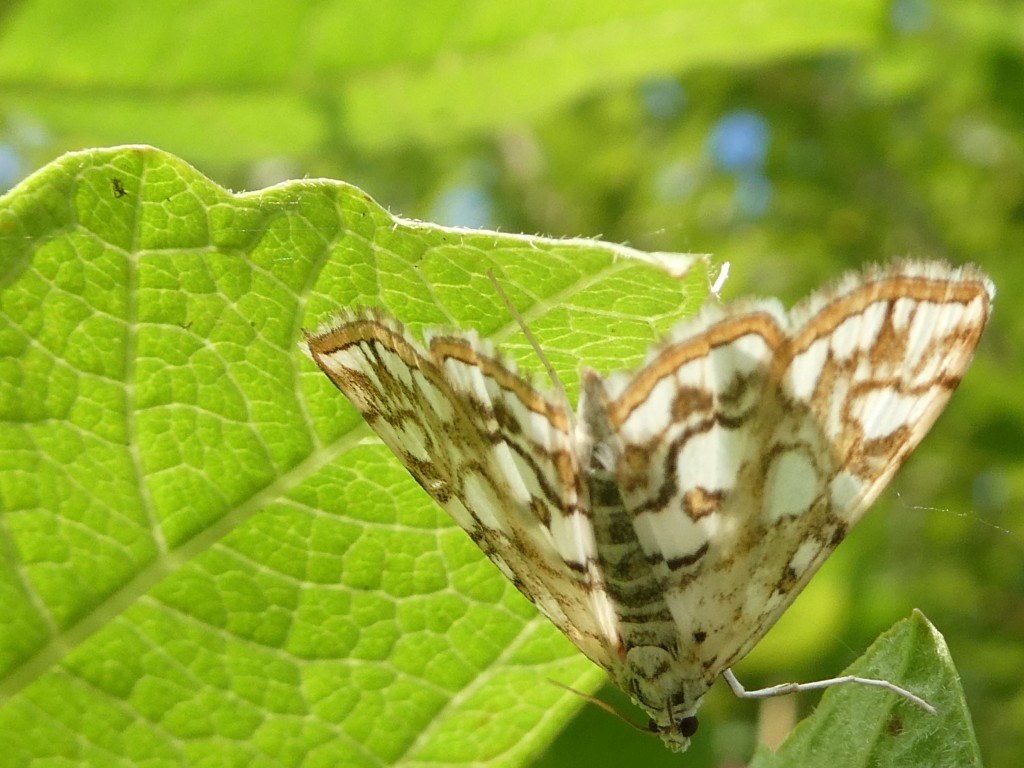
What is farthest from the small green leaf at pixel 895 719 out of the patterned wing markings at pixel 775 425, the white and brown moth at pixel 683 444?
the patterned wing markings at pixel 775 425

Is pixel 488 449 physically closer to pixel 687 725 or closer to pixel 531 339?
pixel 531 339

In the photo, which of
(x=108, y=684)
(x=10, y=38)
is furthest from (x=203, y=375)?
(x=10, y=38)

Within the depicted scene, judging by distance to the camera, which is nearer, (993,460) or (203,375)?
(203,375)

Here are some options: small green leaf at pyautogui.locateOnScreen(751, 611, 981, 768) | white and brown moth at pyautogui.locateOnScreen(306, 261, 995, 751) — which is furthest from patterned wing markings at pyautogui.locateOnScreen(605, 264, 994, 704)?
small green leaf at pyautogui.locateOnScreen(751, 611, 981, 768)

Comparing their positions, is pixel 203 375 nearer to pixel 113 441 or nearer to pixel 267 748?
pixel 113 441

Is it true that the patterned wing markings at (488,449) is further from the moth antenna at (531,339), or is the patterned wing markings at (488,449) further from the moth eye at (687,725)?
the moth eye at (687,725)
